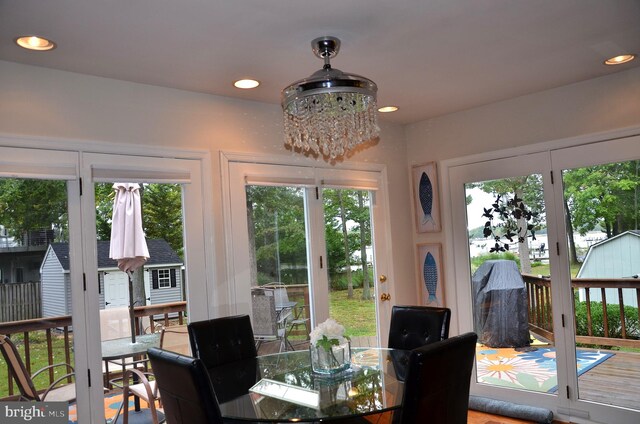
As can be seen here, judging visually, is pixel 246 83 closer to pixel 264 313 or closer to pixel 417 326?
pixel 264 313

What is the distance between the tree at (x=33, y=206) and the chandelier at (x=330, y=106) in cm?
129

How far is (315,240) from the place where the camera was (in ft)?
13.2

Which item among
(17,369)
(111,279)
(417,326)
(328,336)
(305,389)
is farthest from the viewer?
(417,326)

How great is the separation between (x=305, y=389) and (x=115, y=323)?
1.36m

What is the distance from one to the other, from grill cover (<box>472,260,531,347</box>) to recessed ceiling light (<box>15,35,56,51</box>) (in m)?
3.42

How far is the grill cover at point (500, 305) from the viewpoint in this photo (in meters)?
4.09

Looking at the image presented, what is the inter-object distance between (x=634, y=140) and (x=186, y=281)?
9.99 feet

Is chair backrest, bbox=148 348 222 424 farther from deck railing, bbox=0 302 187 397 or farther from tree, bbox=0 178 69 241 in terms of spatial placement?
tree, bbox=0 178 69 241

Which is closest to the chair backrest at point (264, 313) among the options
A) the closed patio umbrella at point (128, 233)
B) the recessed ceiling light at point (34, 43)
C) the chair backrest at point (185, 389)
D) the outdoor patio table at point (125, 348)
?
the outdoor patio table at point (125, 348)

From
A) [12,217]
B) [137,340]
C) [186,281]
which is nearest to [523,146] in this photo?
[186,281]

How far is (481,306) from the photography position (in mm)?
4320

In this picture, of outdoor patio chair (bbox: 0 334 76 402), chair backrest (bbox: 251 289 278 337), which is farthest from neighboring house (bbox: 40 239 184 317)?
chair backrest (bbox: 251 289 278 337)

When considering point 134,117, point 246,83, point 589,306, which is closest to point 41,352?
point 134,117

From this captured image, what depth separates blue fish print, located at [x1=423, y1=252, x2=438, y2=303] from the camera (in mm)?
4578
